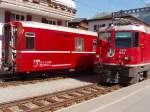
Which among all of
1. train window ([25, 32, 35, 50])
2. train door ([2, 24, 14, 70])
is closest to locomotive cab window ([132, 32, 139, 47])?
train window ([25, 32, 35, 50])

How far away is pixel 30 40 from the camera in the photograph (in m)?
16.8

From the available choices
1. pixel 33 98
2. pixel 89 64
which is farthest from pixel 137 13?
pixel 33 98

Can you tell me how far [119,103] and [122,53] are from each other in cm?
614

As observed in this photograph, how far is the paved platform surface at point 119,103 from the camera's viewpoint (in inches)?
385

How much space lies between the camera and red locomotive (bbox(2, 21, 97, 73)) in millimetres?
16375

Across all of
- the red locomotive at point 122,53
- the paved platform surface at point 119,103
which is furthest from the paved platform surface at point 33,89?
the paved platform surface at point 119,103

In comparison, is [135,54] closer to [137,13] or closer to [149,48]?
[149,48]

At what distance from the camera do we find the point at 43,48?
58.6 feet

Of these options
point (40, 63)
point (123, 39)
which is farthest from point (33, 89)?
point (123, 39)

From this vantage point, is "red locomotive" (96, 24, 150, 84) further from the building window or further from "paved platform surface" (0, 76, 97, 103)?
the building window

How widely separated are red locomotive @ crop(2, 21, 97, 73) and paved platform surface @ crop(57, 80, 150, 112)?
5.70 meters

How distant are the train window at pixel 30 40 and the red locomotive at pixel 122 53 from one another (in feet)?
11.7

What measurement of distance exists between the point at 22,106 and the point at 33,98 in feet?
3.90

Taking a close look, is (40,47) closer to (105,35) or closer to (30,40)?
(30,40)
